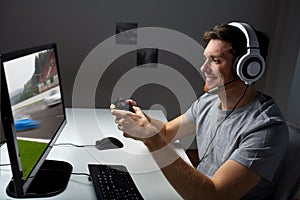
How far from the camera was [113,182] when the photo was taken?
1.06m

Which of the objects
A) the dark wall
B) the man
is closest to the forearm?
the man

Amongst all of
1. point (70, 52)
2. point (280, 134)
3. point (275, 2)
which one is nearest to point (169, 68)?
point (70, 52)

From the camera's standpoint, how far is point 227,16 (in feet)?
7.41

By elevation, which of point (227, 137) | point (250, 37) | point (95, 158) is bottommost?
point (95, 158)

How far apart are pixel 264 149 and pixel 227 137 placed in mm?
176

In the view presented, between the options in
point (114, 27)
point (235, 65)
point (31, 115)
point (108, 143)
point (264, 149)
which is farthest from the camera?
point (114, 27)

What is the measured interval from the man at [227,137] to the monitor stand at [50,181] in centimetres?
26

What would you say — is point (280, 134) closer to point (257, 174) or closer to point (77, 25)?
point (257, 174)

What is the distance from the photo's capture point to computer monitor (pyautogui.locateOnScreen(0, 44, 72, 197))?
30.5 inches

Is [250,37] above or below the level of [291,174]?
above

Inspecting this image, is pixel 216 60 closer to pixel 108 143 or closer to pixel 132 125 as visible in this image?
pixel 132 125

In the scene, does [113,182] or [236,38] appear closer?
[113,182]

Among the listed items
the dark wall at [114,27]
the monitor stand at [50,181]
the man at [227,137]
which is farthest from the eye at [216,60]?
the dark wall at [114,27]

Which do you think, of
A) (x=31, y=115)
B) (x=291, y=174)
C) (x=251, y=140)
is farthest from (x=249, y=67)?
(x=31, y=115)
